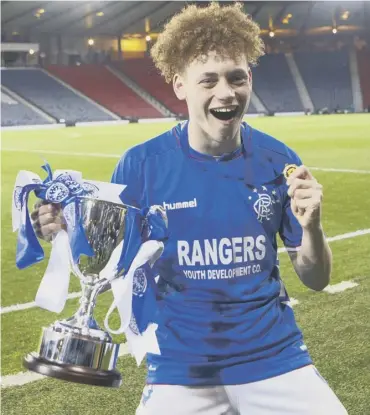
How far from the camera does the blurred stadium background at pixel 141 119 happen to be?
11.7 feet

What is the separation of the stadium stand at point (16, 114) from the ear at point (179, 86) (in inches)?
1191

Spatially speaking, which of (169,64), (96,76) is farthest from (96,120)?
(169,64)

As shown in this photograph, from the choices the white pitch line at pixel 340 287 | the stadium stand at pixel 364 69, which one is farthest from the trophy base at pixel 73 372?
the stadium stand at pixel 364 69

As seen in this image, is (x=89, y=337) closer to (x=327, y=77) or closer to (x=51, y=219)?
(x=51, y=219)

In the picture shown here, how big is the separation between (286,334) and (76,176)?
756mm

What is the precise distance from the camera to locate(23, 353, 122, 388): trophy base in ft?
5.10

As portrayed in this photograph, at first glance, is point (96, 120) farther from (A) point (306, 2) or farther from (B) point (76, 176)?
(B) point (76, 176)

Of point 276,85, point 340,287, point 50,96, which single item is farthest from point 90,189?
point 276,85

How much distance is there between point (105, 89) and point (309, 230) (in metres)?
39.2

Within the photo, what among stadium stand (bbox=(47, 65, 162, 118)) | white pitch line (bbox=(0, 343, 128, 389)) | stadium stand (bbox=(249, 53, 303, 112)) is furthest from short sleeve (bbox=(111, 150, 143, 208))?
stadium stand (bbox=(249, 53, 303, 112))

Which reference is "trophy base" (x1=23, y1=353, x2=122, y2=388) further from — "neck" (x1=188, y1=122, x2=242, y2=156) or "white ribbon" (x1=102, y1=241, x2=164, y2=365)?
"neck" (x1=188, y1=122, x2=242, y2=156)

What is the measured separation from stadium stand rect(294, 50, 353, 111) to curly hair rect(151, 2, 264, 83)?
42083 mm

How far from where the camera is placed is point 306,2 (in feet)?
139

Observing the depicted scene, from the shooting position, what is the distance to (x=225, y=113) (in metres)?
1.84
